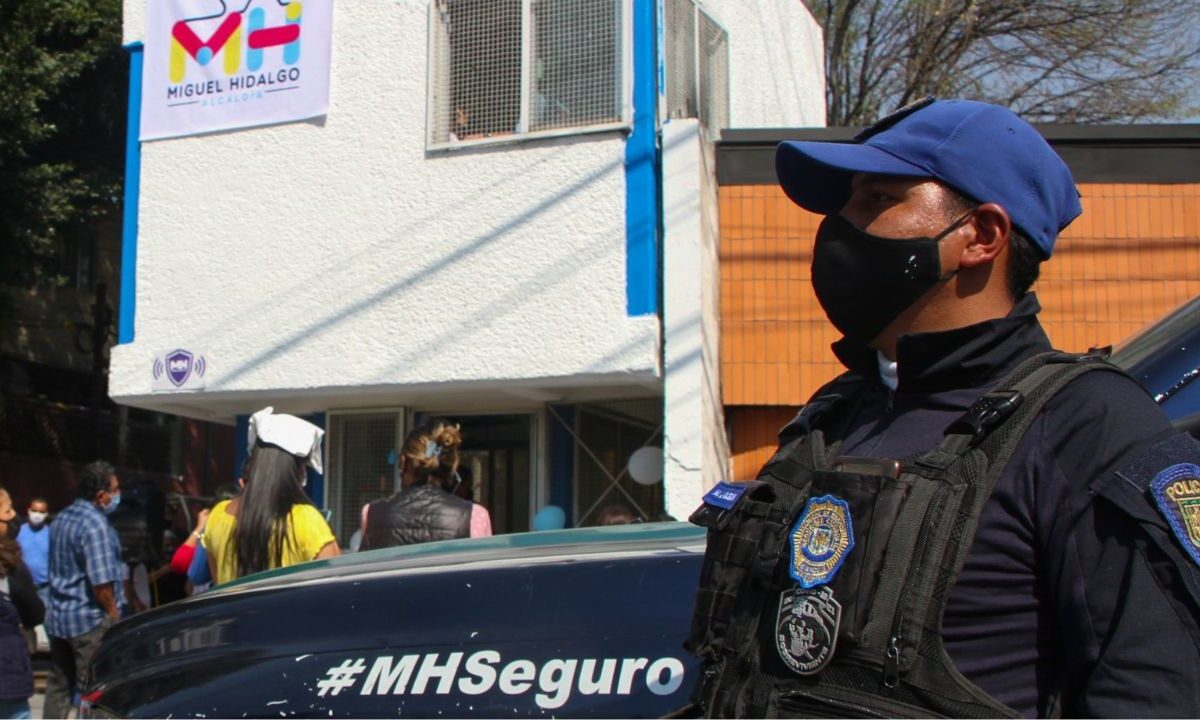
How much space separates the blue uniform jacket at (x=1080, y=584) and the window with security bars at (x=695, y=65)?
8.97 metres

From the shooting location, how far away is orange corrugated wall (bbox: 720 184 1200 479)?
949 cm

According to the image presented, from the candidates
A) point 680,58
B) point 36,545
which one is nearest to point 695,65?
point 680,58

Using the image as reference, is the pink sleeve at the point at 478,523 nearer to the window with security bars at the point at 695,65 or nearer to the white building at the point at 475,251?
the white building at the point at 475,251

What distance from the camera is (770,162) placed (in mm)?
10102

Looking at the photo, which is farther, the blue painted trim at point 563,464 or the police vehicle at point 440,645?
the blue painted trim at point 563,464

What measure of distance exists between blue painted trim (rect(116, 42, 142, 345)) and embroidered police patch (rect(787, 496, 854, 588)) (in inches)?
434

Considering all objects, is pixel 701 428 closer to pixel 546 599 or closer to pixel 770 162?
pixel 770 162

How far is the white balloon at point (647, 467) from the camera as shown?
10.4 metres

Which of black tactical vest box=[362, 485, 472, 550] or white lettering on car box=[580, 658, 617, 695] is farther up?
black tactical vest box=[362, 485, 472, 550]

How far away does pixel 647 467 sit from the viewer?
1040 cm

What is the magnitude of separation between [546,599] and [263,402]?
382 inches

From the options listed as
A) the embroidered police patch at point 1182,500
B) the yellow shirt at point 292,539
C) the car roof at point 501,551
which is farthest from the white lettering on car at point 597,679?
the yellow shirt at point 292,539

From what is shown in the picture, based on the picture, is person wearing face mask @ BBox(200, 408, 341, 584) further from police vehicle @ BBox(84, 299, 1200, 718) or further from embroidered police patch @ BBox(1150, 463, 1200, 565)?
embroidered police patch @ BBox(1150, 463, 1200, 565)

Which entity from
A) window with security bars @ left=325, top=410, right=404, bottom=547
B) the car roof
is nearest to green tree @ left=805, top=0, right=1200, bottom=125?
window with security bars @ left=325, top=410, right=404, bottom=547
